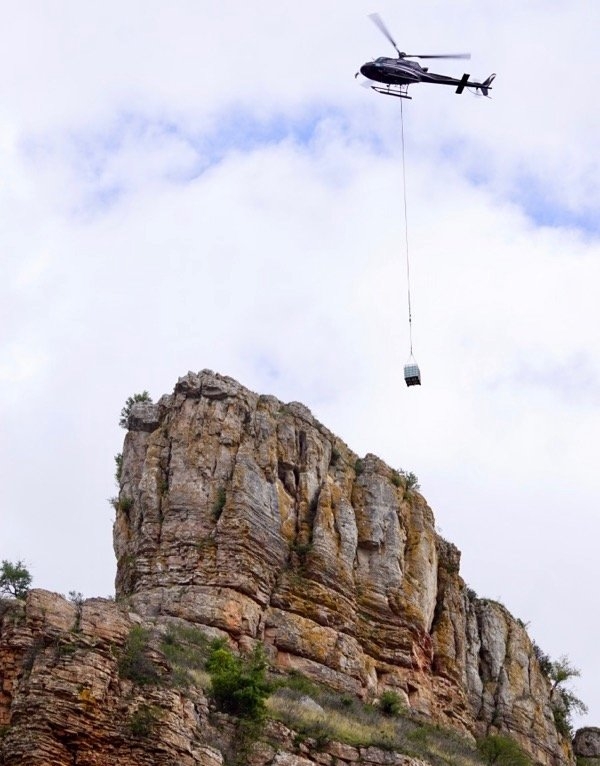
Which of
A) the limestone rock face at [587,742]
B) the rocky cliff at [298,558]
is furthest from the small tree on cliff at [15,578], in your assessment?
the limestone rock face at [587,742]

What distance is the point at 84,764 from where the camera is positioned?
4997 centimetres

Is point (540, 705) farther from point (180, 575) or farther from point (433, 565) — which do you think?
point (180, 575)

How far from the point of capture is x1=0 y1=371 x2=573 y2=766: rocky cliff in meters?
68.8

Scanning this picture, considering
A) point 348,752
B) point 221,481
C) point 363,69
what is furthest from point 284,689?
point 363,69

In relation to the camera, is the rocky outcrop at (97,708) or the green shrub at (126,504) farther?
the green shrub at (126,504)

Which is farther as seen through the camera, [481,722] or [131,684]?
[481,722]

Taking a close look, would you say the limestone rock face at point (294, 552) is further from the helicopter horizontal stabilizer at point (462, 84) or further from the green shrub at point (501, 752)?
the helicopter horizontal stabilizer at point (462, 84)

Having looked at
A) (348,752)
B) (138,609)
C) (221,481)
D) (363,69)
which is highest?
(363,69)

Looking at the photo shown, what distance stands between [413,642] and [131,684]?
24.3m

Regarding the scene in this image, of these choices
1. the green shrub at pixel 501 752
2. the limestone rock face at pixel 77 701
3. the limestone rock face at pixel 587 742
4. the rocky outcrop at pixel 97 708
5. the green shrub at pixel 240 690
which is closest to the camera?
the limestone rock face at pixel 77 701

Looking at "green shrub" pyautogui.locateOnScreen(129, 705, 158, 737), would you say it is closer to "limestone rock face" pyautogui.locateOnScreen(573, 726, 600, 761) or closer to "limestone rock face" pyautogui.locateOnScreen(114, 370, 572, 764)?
"limestone rock face" pyautogui.locateOnScreen(114, 370, 572, 764)

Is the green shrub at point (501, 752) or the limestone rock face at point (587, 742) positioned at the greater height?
the limestone rock face at point (587, 742)

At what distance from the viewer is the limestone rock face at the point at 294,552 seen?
69.0m

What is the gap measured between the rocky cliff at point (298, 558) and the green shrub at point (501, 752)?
49.2 inches
